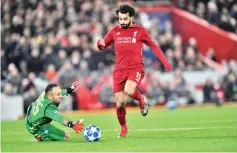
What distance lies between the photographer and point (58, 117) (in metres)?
14.3

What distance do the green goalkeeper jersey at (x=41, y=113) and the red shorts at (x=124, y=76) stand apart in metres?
1.59

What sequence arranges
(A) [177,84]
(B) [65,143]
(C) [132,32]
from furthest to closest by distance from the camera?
(A) [177,84] → (C) [132,32] → (B) [65,143]

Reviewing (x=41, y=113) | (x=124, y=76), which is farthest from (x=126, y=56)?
(x=41, y=113)

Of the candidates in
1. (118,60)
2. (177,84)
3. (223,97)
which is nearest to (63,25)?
(177,84)

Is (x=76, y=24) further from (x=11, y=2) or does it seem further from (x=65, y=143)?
(x=65, y=143)

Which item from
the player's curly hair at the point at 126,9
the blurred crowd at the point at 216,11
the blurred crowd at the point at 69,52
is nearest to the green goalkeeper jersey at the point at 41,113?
the player's curly hair at the point at 126,9

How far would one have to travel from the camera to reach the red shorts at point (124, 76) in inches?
613

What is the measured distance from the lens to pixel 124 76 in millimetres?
15664

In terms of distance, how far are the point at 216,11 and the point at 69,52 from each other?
949cm

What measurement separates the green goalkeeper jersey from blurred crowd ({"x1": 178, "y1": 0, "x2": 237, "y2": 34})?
2342 centimetres

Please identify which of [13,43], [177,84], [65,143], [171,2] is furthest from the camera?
[171,2]

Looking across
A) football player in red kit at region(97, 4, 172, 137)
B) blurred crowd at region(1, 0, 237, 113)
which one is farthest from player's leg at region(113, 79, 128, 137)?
blurred crowd at region(1, 0, 237, 113)

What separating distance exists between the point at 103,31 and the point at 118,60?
56.6ft

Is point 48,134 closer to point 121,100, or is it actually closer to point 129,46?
point 121,100
